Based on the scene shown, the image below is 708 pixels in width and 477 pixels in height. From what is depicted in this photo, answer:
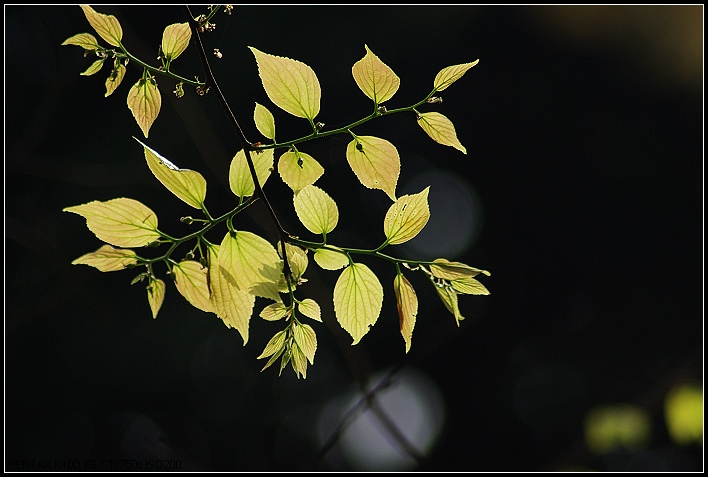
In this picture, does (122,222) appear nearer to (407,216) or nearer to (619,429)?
(407,216)

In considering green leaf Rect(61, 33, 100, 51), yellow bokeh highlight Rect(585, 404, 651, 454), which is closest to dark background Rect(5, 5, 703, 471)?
yellow bokeh highlight Rect(585, 404, 651, 454)

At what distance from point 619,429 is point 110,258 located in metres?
2.10

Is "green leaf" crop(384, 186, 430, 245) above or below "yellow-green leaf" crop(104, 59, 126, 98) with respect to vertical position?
below

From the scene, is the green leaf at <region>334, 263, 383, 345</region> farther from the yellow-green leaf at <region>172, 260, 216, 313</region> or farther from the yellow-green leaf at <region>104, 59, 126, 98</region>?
the yellow-green leaf at <region>104, 59, 126, 98</region>

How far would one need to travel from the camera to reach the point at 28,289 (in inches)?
76.4

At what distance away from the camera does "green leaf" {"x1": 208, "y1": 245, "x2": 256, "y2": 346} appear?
0.37m

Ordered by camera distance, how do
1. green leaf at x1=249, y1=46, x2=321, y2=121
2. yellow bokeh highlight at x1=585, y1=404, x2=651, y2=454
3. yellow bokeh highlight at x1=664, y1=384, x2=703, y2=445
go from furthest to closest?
yellow bokeh highlight at x1=585, y1=404, x2=651, y2=454, yellow bokeh highlight at x1=664, y1=384, x2=703, y2=445, green leaf at x1=249, y1=46, x2=321, y2=121

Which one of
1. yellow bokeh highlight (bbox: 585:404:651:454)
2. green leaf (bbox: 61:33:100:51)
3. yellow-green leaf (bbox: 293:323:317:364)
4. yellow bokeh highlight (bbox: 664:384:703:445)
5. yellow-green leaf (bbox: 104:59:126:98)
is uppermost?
green leaf (bbox: 61:33:100:51)

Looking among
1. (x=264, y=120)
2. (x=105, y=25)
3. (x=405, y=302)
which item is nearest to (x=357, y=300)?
(x=405, y=302)

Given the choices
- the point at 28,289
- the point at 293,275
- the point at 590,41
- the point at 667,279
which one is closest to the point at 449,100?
the point at 590,41

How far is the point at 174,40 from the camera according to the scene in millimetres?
407

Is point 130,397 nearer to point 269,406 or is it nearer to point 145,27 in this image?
point 269,406

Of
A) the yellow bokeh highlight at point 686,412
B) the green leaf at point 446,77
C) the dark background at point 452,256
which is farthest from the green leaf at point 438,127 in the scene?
the yellow bokeh highlight at point 686,412

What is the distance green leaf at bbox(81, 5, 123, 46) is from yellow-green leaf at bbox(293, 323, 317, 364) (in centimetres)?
22
